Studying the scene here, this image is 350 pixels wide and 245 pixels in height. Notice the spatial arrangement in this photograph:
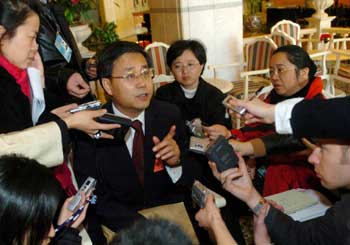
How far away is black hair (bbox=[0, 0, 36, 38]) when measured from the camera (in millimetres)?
1285

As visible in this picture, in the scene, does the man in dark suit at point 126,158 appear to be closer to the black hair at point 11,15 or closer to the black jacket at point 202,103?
the black hair at point 11,15

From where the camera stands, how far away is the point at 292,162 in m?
1.88

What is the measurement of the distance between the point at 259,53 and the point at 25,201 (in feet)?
11.8

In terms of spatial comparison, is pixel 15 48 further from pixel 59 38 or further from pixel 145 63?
pixel 145 63

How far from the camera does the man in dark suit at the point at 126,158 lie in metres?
1.58

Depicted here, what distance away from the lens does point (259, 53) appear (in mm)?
4160

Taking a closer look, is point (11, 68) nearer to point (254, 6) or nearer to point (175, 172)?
point (175, 172)

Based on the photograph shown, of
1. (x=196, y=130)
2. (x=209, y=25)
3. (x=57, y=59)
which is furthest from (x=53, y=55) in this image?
(x=209, y=25)

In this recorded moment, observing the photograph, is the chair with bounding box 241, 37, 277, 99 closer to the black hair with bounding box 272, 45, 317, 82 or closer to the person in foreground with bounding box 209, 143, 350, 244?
the black hair with bounding box 272, 45, 317, 82

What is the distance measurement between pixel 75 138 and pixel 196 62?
1031 millimetres

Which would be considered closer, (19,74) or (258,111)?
(258,111)

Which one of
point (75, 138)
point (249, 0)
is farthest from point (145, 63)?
point (249, 0)

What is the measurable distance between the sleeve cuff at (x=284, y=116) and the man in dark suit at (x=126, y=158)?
56 cm

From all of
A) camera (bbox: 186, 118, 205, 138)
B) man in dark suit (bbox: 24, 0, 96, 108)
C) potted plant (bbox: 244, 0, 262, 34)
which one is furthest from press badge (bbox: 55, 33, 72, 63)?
potted plant (bbox: 244, 0, 262, 34)
